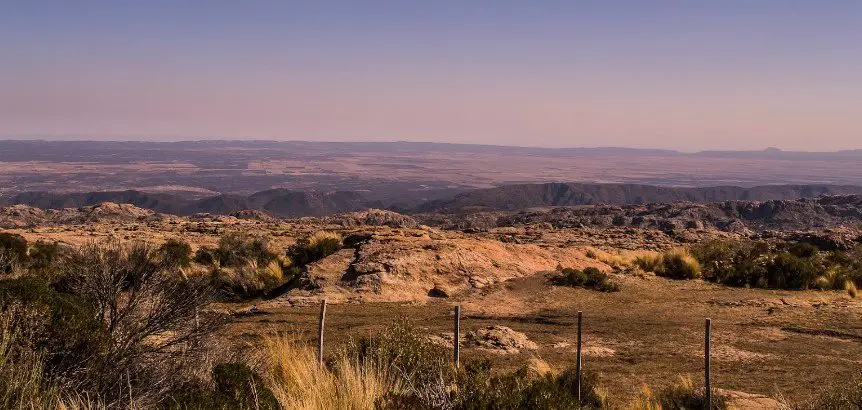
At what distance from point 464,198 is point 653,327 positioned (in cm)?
11321

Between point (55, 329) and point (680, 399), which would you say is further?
point (680, 399)

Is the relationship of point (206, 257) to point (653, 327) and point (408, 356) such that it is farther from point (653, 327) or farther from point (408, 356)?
point (408, 356)

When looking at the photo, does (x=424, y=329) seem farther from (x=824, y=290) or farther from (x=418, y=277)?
(x=824, y=290)

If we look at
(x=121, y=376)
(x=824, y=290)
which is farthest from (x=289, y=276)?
(x=824, y=290)

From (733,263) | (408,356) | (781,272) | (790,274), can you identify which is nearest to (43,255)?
(408,356)

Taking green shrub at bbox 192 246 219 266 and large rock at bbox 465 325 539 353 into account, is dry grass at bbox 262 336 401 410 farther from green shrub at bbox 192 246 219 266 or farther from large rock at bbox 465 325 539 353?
green shrub at bbox 192 246 219 266

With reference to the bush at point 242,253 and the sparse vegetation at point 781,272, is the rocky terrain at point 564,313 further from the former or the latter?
the bush at point 242,253

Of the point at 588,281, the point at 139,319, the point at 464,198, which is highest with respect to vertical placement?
the point at 139,319

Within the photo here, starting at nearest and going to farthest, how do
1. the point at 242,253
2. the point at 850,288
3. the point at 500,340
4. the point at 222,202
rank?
1. the point at 500,340
2. the point at 850,288
3. the point at 242,253
4. the point at 222,202

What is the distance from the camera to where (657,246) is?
3138 cm

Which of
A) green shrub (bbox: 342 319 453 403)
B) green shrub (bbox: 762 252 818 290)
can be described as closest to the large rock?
green shrub (bbox: 342 319 453 403)

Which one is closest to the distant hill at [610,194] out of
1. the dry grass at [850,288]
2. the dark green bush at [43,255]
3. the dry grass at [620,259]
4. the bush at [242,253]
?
the bush at [242,253]

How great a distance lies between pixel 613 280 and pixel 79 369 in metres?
16.3

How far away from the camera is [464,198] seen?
126 metres
